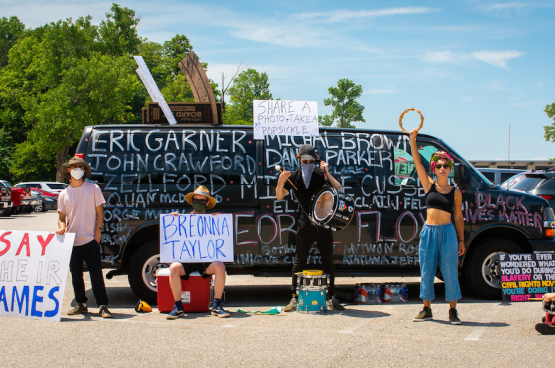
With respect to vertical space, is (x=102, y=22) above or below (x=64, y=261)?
above

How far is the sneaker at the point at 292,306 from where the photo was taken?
21.3ft

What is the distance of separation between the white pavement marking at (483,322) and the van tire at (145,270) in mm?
3676

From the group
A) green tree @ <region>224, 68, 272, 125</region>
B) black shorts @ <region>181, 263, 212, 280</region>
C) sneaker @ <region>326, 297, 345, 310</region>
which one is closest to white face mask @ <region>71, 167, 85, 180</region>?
black shorts @ <region>181, 263, 212, 280</region>

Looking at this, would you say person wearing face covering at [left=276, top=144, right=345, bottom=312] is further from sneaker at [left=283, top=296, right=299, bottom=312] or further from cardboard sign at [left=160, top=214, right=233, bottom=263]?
cardboard sign at [left=160, top=214, right=233, bottom=263]

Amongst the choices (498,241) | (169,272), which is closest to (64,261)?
(169,272)

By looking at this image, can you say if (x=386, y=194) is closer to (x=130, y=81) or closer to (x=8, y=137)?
(x=130, y=81)

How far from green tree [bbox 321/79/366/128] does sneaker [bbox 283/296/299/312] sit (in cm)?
7320

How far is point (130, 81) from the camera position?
39031 millimetres

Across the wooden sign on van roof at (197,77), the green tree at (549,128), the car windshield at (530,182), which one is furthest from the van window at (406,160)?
the green tree at (549,128)

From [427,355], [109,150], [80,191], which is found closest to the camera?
[427,355]

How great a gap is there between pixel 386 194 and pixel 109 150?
3.55m

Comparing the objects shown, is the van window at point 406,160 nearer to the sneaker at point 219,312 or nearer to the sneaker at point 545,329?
the sneaker at point 545,329

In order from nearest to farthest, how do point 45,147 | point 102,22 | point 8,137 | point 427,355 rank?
1. point 427,355
2. point 45,147
3. point 8,137
4. point 102,22

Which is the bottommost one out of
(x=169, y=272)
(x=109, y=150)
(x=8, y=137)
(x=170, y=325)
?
(x=170, y=325)
